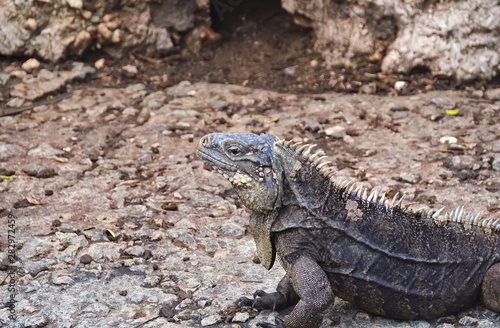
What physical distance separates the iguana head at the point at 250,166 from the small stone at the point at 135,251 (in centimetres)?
143

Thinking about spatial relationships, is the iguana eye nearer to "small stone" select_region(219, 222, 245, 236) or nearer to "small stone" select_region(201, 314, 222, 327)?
"small stone" select_region(201, 314, 222, 327)

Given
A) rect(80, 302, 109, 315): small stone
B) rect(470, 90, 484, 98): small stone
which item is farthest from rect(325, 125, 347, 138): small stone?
rect(80, 302, 109, 315): small stone

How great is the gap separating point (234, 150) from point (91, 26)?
5729 millimetres

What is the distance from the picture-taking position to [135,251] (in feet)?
16.8

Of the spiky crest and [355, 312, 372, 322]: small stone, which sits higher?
the spiky crest

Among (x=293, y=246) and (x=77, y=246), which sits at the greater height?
(x=293, y=246)

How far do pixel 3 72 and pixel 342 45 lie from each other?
501 centimetres

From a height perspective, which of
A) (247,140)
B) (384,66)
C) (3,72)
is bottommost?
(3,72)

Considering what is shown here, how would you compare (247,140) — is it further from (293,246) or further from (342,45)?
(342,45)

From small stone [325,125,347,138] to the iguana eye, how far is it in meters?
3.49

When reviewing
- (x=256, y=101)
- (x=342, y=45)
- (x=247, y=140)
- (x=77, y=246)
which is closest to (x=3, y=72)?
(x=256, y=101)

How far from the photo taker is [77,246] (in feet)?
17.0

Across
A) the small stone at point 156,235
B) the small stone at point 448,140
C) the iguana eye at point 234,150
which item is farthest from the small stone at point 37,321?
the small stone at point 448,140

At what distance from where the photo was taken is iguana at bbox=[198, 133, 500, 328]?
4.02m
